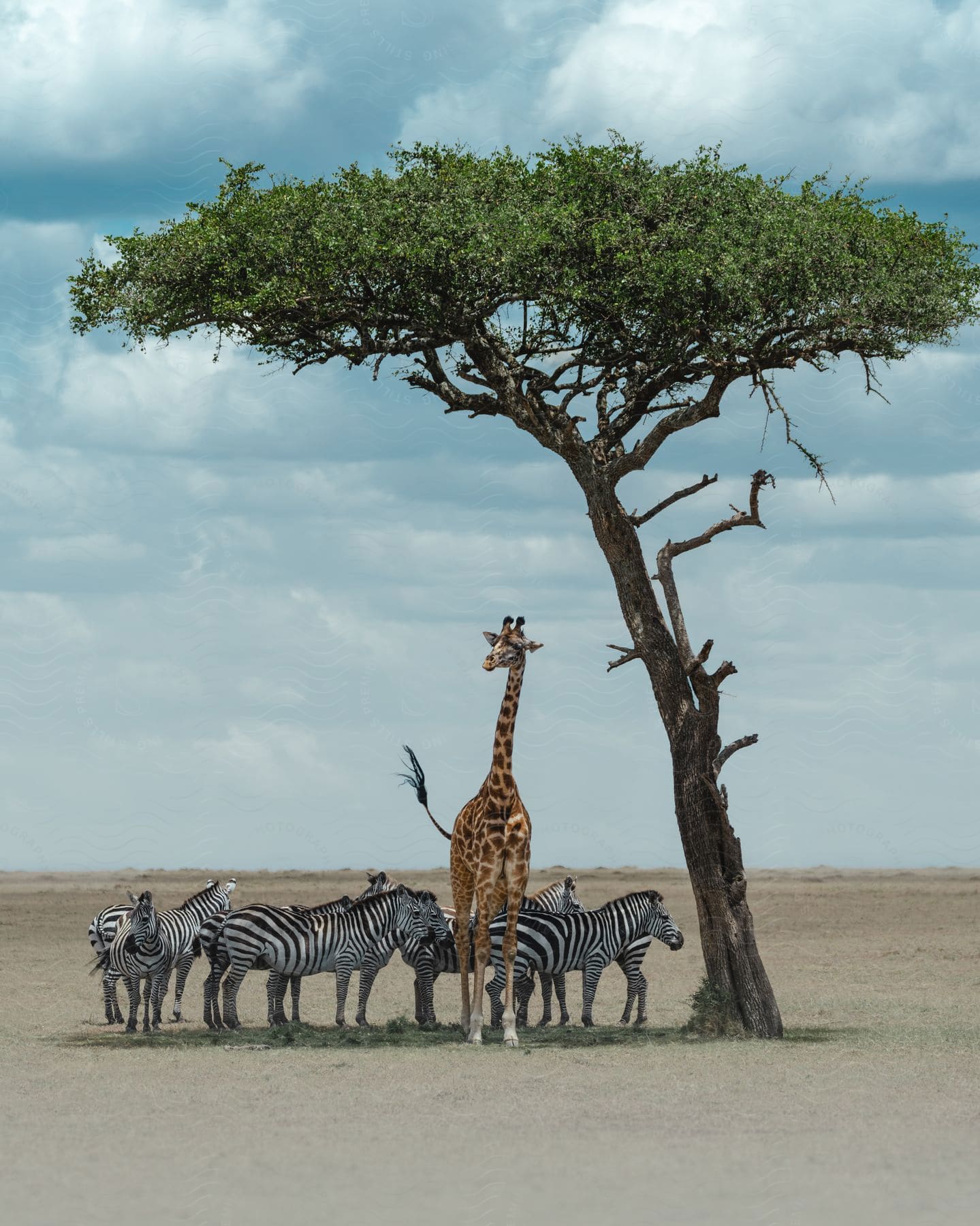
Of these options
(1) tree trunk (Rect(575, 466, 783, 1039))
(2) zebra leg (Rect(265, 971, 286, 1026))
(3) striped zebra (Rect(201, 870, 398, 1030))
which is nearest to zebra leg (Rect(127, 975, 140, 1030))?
(3) striped zebra (Rect(201, 870, 398, 1030))

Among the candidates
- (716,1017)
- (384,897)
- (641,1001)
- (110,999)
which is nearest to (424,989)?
(384,897)

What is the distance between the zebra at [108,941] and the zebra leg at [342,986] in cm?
266

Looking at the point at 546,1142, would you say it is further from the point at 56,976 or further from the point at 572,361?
the point at 56,976

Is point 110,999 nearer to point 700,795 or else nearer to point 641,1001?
point 641,1001

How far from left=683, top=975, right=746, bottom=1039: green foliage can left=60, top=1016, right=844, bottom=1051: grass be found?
0.44 ft

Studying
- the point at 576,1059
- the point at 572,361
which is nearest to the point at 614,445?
the point at 572,361

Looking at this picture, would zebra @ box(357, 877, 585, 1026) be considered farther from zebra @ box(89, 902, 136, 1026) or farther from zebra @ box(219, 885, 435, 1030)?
zebra @ box(89, 902, 136, 1026)

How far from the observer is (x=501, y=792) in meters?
15.7

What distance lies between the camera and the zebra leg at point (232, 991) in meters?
16.4

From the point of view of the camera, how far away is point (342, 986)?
57.7ft

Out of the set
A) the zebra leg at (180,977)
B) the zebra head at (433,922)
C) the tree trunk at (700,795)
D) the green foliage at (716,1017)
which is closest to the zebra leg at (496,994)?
the zebra head at (433,922)

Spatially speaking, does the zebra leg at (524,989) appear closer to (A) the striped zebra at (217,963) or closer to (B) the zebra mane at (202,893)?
(A) the striped zebra at (217,963)

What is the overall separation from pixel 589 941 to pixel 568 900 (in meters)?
2.91

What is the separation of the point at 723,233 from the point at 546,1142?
10.7 m
